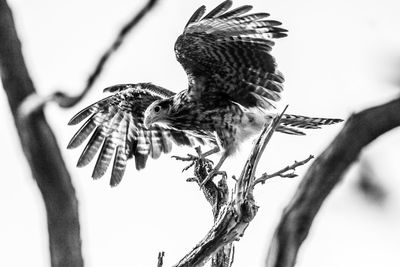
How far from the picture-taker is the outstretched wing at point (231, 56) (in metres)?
6.77

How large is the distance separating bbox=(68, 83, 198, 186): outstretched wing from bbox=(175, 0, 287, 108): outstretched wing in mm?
929

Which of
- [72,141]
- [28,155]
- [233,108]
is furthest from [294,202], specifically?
[72,141]

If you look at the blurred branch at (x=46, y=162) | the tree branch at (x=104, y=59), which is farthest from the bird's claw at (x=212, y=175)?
the blurred branch at (x=46, y=162)

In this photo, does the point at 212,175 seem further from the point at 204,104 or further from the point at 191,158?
the point at 204,104

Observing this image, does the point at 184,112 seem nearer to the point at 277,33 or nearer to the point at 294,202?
the point at 277,33

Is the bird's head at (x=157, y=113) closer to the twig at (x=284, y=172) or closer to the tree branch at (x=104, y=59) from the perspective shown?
the twig at (x=284, y=172)

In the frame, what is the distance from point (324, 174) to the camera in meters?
1.17

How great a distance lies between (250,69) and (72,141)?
271cm

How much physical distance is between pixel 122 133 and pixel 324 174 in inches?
299

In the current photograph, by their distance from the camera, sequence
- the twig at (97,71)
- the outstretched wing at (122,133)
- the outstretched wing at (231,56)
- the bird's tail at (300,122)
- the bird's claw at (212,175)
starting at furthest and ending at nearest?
the outstretched wing at (122,133) → the bird's tail at (300,122) → the outstretched wing at (231,56) → the bird's claw at (212,175) → the twig at (97,71)

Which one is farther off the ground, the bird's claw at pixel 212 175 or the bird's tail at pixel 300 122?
the bird's tail at pixel 300 122

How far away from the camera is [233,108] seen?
752 centimetres

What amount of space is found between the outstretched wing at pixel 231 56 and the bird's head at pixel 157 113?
35 centimetres

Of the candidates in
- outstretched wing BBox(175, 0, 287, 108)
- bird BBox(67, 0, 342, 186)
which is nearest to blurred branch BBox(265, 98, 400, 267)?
bird BBox(67, 0, 342, 186)
